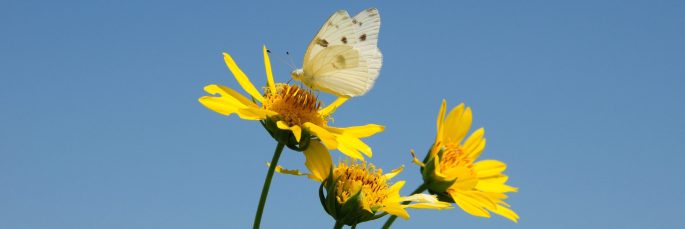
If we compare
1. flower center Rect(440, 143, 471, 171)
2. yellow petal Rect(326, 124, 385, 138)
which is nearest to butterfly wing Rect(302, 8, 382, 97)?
yellow petal Rect(326, 124, 385, 138)

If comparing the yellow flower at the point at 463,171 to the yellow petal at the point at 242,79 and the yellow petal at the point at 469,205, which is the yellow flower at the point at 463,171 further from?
the yellow petal at the point at 242,79

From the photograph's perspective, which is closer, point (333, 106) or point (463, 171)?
point (463, 171)

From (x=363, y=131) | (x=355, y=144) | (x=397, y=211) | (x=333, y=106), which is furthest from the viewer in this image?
(x=333, y=106)

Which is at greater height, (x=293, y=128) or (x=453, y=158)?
(x=453, y=158)

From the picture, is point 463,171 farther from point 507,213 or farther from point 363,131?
point 363,131

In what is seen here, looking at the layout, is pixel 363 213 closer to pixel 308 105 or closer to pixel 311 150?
pixel 311 150

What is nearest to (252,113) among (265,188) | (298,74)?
(265,188)

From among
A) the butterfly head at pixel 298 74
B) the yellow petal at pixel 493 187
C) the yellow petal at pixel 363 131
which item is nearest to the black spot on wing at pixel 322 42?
the butterfly head at pixel 298 74
